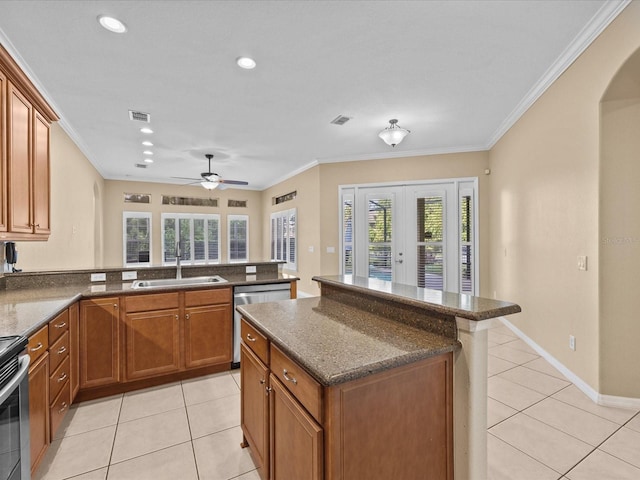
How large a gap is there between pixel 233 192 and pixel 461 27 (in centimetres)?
744

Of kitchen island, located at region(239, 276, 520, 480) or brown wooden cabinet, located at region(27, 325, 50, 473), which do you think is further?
brown wooden cabinet, located at region(27, 325, 50, 473)

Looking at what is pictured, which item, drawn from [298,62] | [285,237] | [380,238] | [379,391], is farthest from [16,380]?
[285,237]

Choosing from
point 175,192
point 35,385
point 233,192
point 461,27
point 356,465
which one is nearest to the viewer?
point 356,465

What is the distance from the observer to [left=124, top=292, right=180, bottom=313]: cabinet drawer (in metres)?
2.66

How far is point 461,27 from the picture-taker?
92.5 inches

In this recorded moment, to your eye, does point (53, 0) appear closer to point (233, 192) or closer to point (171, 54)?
point (171, 54)

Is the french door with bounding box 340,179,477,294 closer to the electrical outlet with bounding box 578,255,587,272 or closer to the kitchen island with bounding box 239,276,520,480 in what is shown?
the electrical outlet with bounding box 578,255,587,272

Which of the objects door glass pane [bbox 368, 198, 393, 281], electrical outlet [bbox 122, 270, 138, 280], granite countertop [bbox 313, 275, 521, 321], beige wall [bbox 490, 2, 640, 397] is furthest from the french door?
granite countertop [bbox 313, 275, 521, 321]

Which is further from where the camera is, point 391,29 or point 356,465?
point 391,29

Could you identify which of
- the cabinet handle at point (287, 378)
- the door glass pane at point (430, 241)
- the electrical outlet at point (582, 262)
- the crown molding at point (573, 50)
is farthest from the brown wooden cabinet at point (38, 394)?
the door glass pane at point (430, 241)

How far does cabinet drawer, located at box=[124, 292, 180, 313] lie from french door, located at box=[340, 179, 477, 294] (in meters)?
3.46

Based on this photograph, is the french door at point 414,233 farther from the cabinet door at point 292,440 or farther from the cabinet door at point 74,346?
the cabinet door at point 292,440

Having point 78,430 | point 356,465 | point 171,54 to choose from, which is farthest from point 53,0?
point 356,465

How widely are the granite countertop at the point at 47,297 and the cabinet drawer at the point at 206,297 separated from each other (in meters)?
0.05
